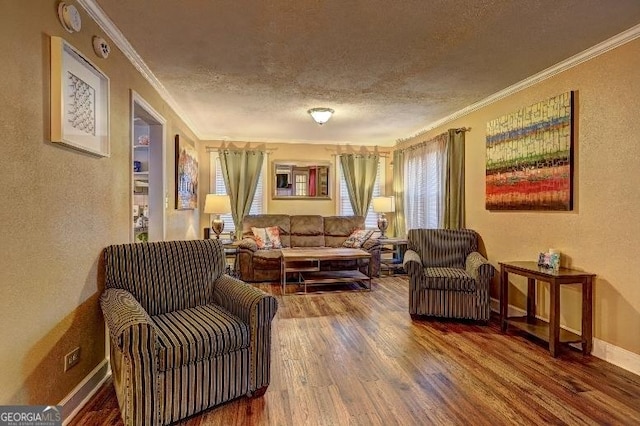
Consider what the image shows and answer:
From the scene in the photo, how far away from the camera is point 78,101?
2039mm

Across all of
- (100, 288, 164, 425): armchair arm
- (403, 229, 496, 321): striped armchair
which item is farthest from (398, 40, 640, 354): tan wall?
(100, 288, 164, 425): armchair arm

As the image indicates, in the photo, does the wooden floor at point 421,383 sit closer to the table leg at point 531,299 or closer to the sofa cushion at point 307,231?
the table leg at point 531,299

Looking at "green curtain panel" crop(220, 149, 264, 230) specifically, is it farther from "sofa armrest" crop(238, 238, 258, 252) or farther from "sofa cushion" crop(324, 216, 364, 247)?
"sofa cushion" crop(324, 216, 364, 247)

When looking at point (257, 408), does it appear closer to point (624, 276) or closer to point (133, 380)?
point (133, 380)

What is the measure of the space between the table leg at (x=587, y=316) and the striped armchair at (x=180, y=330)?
2453 millimetres

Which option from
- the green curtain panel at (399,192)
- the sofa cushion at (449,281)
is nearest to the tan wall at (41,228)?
the sofa cushion at (449,281)

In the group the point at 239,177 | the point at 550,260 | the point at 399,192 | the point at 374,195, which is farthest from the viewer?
the point at 374,195

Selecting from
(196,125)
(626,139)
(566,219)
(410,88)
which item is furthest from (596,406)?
(196,125)

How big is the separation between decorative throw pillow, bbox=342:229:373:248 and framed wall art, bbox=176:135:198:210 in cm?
260

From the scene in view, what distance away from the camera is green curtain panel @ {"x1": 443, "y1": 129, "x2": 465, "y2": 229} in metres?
4.69

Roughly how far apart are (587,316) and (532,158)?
150cm

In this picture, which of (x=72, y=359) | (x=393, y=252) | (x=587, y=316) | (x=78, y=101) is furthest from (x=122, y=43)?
(x=393, y=252)

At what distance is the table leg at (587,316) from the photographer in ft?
9.34

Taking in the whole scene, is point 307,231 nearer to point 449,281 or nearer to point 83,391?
point 449,281
